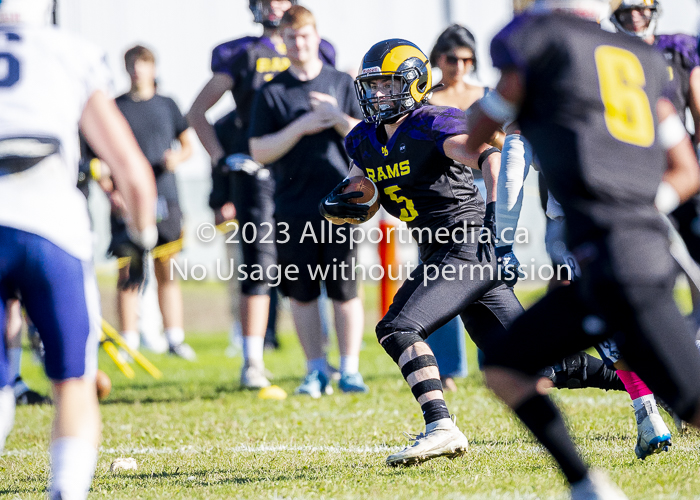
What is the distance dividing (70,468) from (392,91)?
2.32m

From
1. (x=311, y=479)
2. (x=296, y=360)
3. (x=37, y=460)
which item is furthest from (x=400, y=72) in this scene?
(x=296, y=360)

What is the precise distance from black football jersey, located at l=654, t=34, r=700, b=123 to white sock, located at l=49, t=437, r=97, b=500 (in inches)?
150

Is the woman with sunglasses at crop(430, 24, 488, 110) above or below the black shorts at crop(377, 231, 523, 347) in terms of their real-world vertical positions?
above

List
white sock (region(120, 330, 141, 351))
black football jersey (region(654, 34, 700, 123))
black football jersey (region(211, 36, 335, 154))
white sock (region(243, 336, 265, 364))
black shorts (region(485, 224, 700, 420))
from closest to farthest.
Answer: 1. black shorts (region(485, 224, 700, 420))
2. black football jersey (region(654, 34, 700, 123))
3. white sock (region(243, 336, 265, 364))
4. black football jersey (region(211, 36, 335, 154))
5. white sock (region(120, 330, 141, 351))

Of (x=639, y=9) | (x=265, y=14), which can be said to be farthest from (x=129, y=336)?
(x=639, y=9)

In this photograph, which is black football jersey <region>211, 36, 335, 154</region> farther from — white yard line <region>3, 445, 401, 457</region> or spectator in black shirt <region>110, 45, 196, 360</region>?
white yard line <region>3, 445, 401, 457</region>

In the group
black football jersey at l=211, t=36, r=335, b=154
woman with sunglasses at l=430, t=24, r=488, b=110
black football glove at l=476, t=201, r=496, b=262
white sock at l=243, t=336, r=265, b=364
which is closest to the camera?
black football glove at l=476, t=201, r=496, b=262

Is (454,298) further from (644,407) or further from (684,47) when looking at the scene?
(684,47)

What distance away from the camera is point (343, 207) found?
418cm

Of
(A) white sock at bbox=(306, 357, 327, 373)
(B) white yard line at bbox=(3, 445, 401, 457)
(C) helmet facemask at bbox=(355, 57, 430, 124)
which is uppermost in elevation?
Result: (C) helmet facemask at bbox=(355, 57, 430, 124)

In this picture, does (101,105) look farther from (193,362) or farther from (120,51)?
(120,51)

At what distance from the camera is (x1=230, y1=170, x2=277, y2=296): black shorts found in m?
6.44

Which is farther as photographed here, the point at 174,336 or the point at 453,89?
the point at 174,336

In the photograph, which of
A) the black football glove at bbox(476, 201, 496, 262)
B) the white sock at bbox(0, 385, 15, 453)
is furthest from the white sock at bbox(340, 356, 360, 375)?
the white sock at bbox(0, 385, 15, 453)
